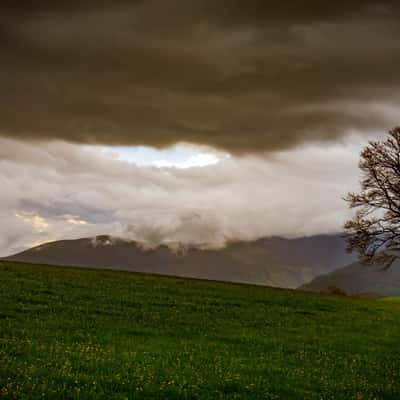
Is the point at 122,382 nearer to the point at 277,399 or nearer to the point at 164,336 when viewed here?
the point at 277,399

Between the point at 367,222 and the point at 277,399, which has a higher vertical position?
the point at 367,222

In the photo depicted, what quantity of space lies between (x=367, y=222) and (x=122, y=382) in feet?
156

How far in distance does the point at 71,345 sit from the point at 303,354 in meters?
12.3

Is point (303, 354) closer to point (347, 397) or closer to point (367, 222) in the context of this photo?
point (347, 397)

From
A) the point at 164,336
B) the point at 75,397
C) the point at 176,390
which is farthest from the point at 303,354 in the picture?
the point at 75,397

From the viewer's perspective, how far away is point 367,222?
197ft

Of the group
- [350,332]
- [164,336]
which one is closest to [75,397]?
[164,336]

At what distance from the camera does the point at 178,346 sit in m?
26.6

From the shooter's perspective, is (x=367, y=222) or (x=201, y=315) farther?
(x=367, y=222)

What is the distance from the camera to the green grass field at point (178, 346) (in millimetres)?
18016

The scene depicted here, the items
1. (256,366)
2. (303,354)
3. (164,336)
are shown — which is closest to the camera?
(256,366)

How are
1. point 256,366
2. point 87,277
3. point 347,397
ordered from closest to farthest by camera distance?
point 347,397
point 256,366
point 87,277

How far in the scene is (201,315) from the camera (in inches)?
1571

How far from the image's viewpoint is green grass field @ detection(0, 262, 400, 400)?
18.0 m
